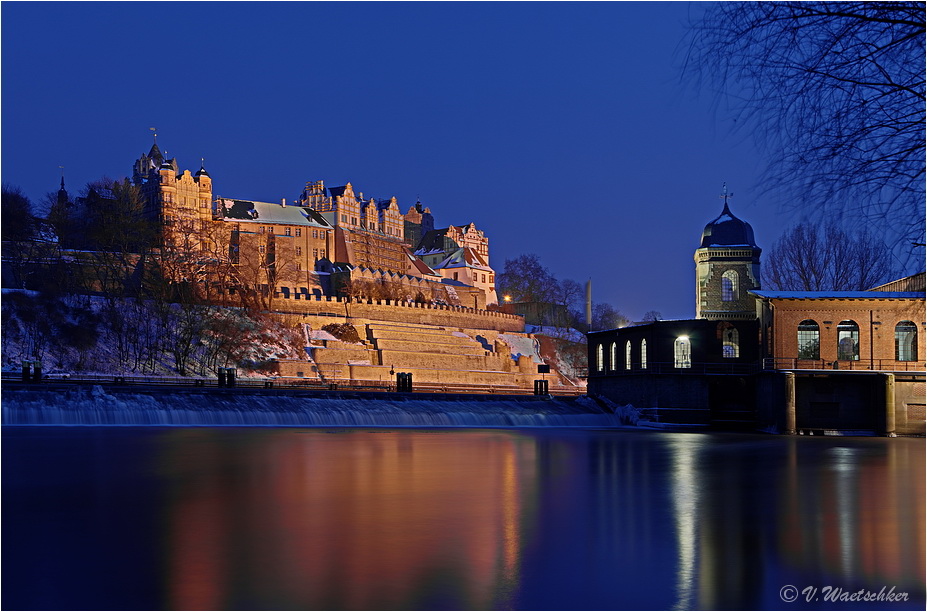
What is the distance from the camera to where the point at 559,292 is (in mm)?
136750

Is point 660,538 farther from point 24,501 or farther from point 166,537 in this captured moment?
point 24,501

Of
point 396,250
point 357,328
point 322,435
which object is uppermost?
point 396,250

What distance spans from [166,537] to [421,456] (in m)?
15.8

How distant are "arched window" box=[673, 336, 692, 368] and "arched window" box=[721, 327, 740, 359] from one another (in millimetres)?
2758

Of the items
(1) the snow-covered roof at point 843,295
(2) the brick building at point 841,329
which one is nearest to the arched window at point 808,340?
(2) the brick building at point 841,329

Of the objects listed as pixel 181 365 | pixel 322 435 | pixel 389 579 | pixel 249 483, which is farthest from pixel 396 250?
pixel 389 579

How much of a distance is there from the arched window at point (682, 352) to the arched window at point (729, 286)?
1041cm

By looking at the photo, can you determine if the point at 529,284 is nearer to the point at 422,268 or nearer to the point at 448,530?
the point at 422,268

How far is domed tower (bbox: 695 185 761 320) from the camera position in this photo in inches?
2445

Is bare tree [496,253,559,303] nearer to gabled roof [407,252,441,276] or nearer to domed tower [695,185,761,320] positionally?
gabled roof [407,252,441,276]

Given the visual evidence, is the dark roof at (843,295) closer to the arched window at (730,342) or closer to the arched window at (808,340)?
the arched window at (808,340)

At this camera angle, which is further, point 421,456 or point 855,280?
point 855,280

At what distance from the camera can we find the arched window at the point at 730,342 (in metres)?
55.1

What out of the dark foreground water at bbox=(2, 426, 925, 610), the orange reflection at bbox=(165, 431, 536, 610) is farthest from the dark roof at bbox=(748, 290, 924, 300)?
the orange reflection at bbox=(165, 431, 536, 610)
